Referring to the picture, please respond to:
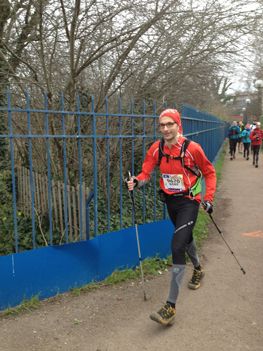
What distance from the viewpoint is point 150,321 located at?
3391 millimetres

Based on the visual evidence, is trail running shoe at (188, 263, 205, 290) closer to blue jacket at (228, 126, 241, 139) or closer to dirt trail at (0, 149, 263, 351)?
dirt trail at (0, 149, 263, 351)

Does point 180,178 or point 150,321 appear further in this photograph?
point 180,178

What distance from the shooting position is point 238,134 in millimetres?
18406

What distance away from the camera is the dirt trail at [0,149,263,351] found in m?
3.03

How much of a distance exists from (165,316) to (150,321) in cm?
25

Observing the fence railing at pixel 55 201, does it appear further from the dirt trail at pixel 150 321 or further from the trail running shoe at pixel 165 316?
the trail running shoe at pixel 165 316

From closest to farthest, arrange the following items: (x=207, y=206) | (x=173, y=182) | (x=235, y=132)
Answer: (x=207, y=206)
(x=173, y=182)
(x=235, y=132)

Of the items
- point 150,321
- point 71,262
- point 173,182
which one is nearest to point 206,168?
point 173,182

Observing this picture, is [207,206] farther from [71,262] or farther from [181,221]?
[71,262]

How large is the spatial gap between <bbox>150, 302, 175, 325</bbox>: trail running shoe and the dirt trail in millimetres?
88

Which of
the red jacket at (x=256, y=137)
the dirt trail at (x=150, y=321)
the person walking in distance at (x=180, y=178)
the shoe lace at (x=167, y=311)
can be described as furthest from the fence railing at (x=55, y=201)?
the red jacket at (x=256, y=137)

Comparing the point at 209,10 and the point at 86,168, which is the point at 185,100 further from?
the point at 86,168

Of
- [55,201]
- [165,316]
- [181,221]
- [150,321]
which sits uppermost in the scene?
[181,221]

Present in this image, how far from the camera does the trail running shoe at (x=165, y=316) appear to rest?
10.4 feet
